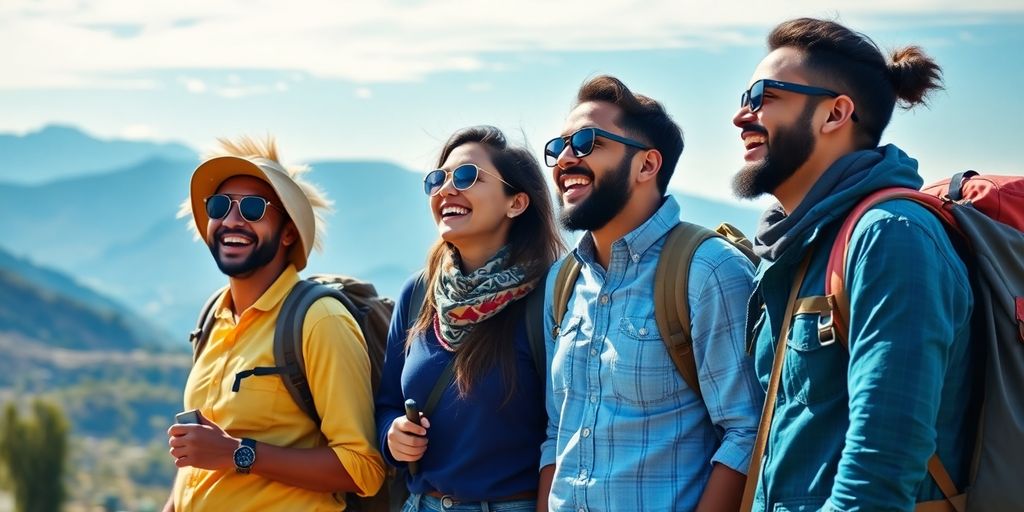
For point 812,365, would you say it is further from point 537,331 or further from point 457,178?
point 457,178

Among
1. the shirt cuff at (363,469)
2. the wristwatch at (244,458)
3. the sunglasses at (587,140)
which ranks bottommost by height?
the shirt cuff at (363,469)

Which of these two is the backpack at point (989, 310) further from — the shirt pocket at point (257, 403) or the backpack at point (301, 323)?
the shirt pocket at point (257, 403)

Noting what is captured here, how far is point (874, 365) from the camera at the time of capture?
2.90 metres

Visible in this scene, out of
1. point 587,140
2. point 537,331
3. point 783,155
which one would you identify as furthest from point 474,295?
point 783,155

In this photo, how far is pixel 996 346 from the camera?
3.00m

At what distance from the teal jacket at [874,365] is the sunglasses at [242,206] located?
259 centimetres

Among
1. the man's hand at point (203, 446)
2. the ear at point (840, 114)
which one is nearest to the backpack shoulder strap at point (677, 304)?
the ear at point (840, 114)

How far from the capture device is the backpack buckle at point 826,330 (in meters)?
3.12

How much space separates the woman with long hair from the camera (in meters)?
4.47

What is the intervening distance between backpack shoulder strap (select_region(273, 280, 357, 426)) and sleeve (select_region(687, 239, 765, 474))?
1861 millimetres

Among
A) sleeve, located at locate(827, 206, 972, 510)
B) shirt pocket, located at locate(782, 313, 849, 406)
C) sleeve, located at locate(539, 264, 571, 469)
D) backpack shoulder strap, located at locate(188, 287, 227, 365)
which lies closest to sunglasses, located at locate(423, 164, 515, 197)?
sleeve, located at locate(539, 264, 571, 469)

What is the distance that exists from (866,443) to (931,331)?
33cm

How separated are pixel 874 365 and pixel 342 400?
2.56 meters

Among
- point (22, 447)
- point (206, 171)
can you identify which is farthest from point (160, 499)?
point (206, 171)
